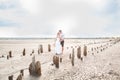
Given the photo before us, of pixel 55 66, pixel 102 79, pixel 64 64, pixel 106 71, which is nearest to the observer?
pixel 102 79

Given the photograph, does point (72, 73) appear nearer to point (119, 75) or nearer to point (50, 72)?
point (50, 72)

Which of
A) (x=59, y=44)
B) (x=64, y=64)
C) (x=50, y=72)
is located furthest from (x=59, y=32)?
(x=50, y=72)

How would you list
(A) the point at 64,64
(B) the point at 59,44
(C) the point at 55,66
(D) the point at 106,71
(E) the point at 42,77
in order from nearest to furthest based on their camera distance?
(E) the point at 42,77 → (D) the point at 106,71 → (C) the point at 55,66 → (A) the point at 64,64 → (B) the point at 59,44

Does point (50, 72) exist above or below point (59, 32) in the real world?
below

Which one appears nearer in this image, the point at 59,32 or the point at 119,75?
the point at 119,75

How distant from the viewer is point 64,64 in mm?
19828

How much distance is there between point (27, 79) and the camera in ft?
47.7

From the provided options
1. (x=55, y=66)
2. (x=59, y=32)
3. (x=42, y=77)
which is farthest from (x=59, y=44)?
(x=42, y=77)

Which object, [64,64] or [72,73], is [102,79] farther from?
[64,64]

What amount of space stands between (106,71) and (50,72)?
3.44 m

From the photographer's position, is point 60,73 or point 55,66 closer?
point 60,73

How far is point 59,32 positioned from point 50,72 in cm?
800

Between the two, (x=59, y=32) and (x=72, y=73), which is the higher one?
(x=59, y=32)

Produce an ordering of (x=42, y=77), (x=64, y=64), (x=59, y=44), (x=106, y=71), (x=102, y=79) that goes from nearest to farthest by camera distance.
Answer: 1. (x=102, y=79)
2. (x=42, y=77)
3. (x=106, y=71)
4. (x=64, y=64)
5. (x=59, y=44)
